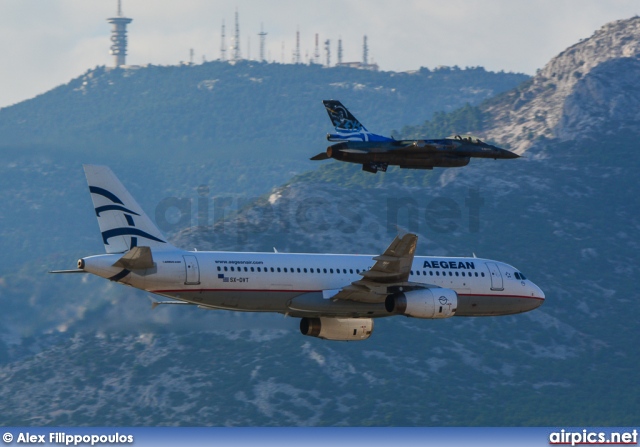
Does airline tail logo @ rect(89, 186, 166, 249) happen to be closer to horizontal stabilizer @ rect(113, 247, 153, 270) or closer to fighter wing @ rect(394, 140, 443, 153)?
horizontal stabilizer @ rect(113, 247, 153, 270)

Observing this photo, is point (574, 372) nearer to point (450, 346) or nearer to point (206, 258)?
point (450, 346)

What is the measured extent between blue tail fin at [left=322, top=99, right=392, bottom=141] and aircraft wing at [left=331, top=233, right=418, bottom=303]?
47.6 ft

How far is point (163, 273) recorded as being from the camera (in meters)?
82.4

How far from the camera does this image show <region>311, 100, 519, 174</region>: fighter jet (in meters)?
97.9

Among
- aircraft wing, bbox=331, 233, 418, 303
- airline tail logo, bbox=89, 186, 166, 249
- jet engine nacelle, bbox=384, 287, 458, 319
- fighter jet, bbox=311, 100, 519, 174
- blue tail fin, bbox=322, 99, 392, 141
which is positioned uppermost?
blue tail fin, bbox=322, 99, 392, 141

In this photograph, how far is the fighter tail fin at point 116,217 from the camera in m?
84.4

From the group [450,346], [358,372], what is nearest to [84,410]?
[358,372]

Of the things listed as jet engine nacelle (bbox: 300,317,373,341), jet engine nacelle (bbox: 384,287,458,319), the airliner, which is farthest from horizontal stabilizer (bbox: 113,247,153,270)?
jet engine nacelle (bbox: 384,287,458,319)

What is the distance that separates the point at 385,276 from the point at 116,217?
15.7 m

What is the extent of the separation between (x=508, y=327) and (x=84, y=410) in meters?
57.2

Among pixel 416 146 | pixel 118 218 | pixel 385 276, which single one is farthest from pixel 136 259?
pixel 416 146

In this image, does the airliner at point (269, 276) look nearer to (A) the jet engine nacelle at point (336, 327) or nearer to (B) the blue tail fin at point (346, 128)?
(A) the jet engine nacelle at point (336, 327)

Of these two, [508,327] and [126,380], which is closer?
[126,380]

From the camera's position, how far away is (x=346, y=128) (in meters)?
101
